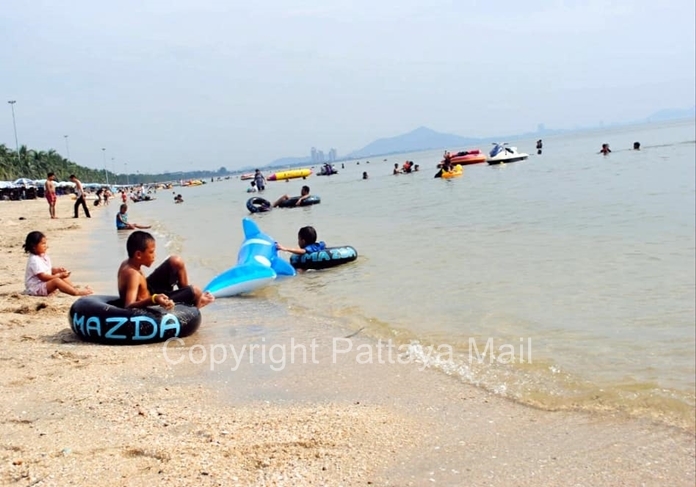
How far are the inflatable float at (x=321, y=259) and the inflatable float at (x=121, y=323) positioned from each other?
4135 mm

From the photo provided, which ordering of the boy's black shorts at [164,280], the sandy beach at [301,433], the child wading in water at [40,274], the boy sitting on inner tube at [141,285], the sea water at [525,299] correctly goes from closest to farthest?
the sandy beach at [301,433] → the sea water at [525,299] → the boy sitting on inner tube at [141,285] → the boy's black shorts at [164,280] → the child wading in water at [40,274]

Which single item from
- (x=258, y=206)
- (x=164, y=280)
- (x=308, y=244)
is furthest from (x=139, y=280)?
(x=258, y=206)

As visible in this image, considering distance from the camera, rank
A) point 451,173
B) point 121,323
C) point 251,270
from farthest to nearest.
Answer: point 451,173
point 251,270
point 121,323

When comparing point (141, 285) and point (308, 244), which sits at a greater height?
point (141, 285)

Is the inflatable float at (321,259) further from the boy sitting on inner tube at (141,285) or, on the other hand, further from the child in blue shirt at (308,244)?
the boy sitting on inner tube at (141,285)

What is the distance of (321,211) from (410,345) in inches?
605

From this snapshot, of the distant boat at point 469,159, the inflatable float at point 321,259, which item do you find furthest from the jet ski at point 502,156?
the inflatable float at point 321,259

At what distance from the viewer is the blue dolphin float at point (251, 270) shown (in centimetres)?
732

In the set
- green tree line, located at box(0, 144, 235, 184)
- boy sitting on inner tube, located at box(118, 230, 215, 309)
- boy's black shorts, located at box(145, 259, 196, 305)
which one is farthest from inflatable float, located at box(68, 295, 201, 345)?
green tree line, located at box(0, 144, 235, 184)

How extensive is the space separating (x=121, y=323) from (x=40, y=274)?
2398mm

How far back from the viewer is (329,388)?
395 cm

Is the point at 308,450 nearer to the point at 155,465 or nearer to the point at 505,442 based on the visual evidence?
the point at 155,465

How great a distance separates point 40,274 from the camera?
6773 mm

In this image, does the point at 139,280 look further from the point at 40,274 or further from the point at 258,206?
the point at 258,206
